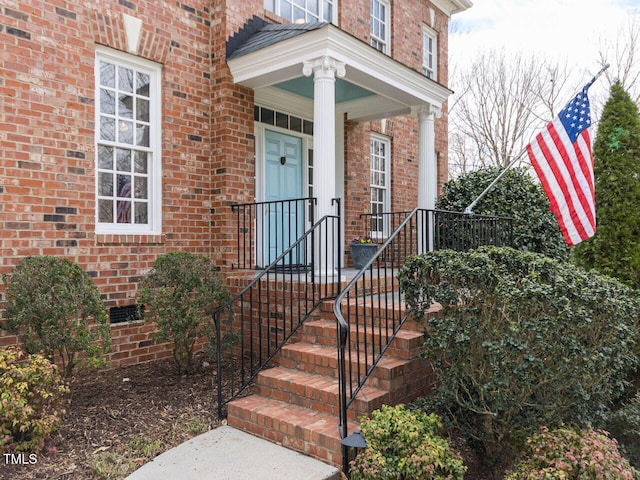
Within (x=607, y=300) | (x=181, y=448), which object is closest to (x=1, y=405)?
(x=181, y=448)

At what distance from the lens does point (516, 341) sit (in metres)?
3.03

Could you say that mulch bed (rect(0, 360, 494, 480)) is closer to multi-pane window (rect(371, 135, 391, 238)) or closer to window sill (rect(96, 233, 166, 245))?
window sill (rect(96, 233, 166, 245))

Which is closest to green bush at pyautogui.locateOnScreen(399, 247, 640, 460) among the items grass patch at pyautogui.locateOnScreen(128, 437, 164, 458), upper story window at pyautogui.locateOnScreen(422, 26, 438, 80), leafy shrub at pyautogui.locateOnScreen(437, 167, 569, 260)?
grass patch at pyautogui.locateOnScreen(128, 437, 164, 458)

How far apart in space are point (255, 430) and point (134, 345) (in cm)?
216

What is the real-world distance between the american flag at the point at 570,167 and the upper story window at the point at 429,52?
17.9 ft

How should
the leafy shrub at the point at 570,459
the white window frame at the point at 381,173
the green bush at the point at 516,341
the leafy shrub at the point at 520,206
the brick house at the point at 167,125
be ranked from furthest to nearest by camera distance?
the white window frame at the point at 381,173 < the leafy shrub at the point at 520,206 < the brick house at the point at 167,125 < the green bush at the point at 516,341 < the leafy shrub at the point at 570,459

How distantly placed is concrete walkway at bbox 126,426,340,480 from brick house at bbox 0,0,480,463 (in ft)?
0.76

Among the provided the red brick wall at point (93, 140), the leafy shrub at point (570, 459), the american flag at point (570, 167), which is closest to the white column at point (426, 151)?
the american flag at point (570, 167)

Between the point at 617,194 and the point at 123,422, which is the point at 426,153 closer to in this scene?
the point at 617,194

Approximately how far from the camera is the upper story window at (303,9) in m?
7.02

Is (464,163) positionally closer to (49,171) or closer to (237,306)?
(237,306)

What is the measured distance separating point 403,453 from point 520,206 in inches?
242

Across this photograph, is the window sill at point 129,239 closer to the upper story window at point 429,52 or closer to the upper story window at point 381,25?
the upper story window at point 381,25

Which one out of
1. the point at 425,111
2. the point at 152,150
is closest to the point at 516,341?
the point at 152,150
